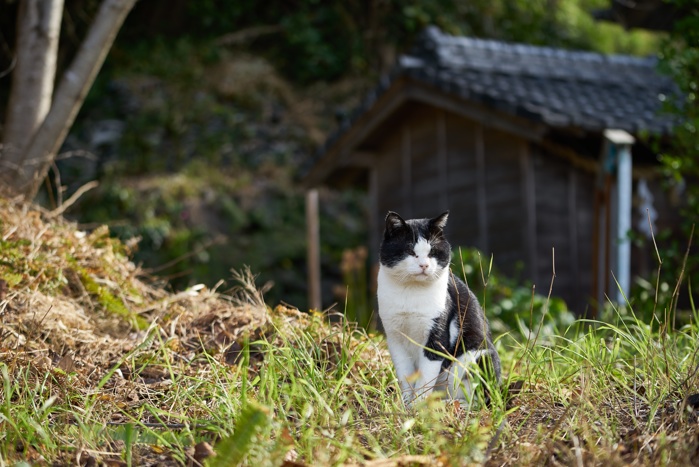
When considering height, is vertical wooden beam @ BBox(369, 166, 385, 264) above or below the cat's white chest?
below

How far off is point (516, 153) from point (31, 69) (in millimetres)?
5707

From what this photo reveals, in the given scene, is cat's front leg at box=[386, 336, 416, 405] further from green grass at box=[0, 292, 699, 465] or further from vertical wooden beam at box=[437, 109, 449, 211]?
vertical wooden beam at box=[437, 109, 449, 211]

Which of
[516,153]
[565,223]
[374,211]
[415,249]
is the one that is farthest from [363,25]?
[415,249]

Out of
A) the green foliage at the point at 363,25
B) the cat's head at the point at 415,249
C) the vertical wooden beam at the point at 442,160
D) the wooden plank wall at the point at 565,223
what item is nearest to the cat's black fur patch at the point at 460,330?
the cat's head at the point at 415,249

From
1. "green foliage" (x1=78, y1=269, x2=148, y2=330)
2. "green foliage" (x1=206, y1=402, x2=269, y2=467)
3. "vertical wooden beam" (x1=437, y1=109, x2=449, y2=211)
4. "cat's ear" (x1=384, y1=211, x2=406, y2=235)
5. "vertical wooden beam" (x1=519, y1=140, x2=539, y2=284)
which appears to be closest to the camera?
"green foliage" (x1=206, y1=402, x2=269, y2=467)

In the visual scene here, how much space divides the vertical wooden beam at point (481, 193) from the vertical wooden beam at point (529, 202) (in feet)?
1.89

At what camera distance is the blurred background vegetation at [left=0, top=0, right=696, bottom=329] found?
14.1 metres

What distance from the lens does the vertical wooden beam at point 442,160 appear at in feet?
33.7

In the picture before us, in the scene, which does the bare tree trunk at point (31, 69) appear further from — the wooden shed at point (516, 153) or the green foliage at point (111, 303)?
the wooden shed at point (516, 153)

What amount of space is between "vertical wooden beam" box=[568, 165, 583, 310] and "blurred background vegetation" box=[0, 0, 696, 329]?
402cm

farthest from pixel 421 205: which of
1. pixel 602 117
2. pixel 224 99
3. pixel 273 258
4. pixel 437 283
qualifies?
pixel 224 99

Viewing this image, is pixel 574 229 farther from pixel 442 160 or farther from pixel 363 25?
pixel 363 25

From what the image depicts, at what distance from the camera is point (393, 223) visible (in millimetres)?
3125

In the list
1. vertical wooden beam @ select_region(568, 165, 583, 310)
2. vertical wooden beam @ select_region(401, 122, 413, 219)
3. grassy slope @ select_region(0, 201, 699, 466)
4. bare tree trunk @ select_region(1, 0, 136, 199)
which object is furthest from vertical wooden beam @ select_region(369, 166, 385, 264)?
grassy slope @ select_region(0, 201, 699, 466)
